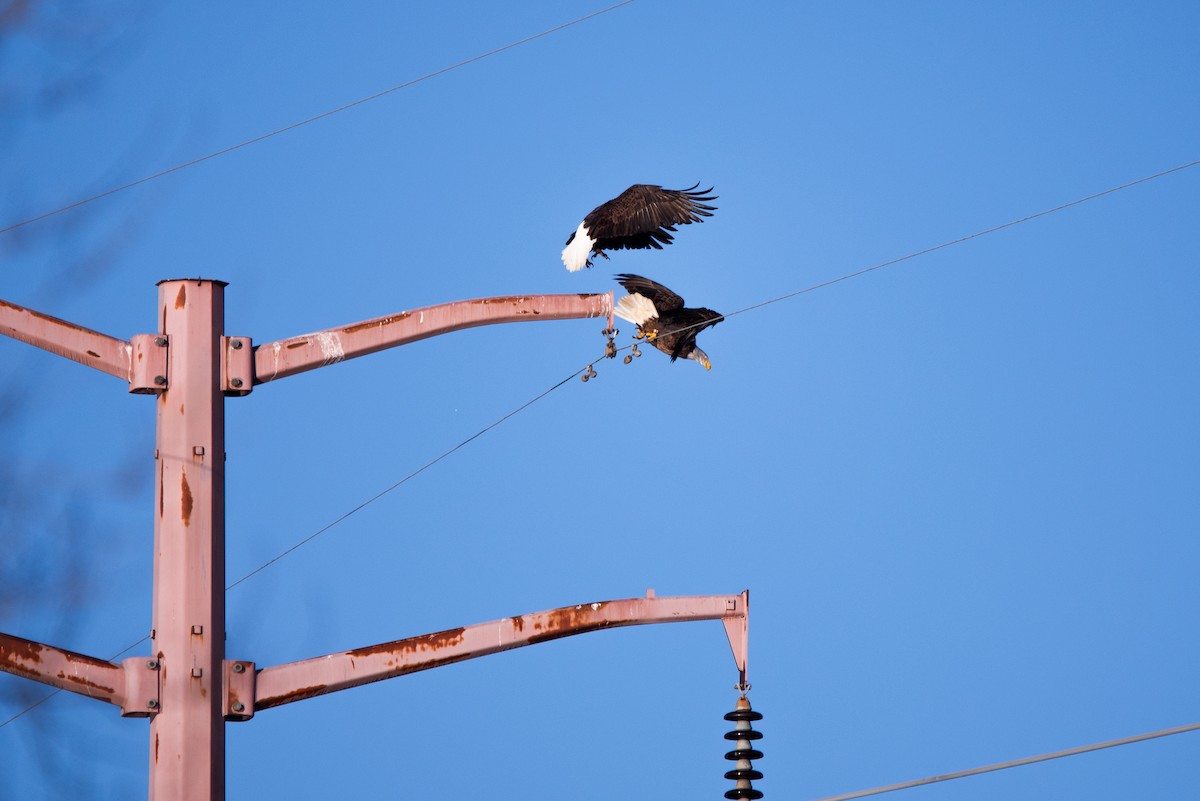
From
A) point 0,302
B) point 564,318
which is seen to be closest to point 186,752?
point 0,302

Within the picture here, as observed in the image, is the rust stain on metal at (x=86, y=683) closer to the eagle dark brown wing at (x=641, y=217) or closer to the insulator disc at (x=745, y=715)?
the insulator disc at (x=745, y=715)

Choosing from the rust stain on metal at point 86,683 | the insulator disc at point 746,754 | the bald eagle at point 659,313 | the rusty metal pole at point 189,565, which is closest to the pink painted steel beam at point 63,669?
the rust stain on metal at point 86,683

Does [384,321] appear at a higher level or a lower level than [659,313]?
lower

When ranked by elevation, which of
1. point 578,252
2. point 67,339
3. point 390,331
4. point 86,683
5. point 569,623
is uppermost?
point 578,252

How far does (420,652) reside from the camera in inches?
242

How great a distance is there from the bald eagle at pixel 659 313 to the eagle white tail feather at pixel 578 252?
396mm

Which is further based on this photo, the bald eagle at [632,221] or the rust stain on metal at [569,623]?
the bald eagle at [632,221]

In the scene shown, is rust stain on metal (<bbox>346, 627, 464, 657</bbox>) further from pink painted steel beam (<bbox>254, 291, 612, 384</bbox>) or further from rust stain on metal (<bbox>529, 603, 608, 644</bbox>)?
pink painted steel beam (<bbox>254, 291, 612, 384</bbox>)

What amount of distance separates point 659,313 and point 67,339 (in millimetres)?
5548

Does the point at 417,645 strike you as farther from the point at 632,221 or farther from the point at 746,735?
the point at 632,221

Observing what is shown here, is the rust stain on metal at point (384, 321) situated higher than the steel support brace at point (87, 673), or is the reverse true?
the rust stain on metal at point (384, 321)

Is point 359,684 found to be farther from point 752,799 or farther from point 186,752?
point 752,799

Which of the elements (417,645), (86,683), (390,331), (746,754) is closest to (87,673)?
(86,683)

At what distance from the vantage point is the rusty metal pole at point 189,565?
5.80m
